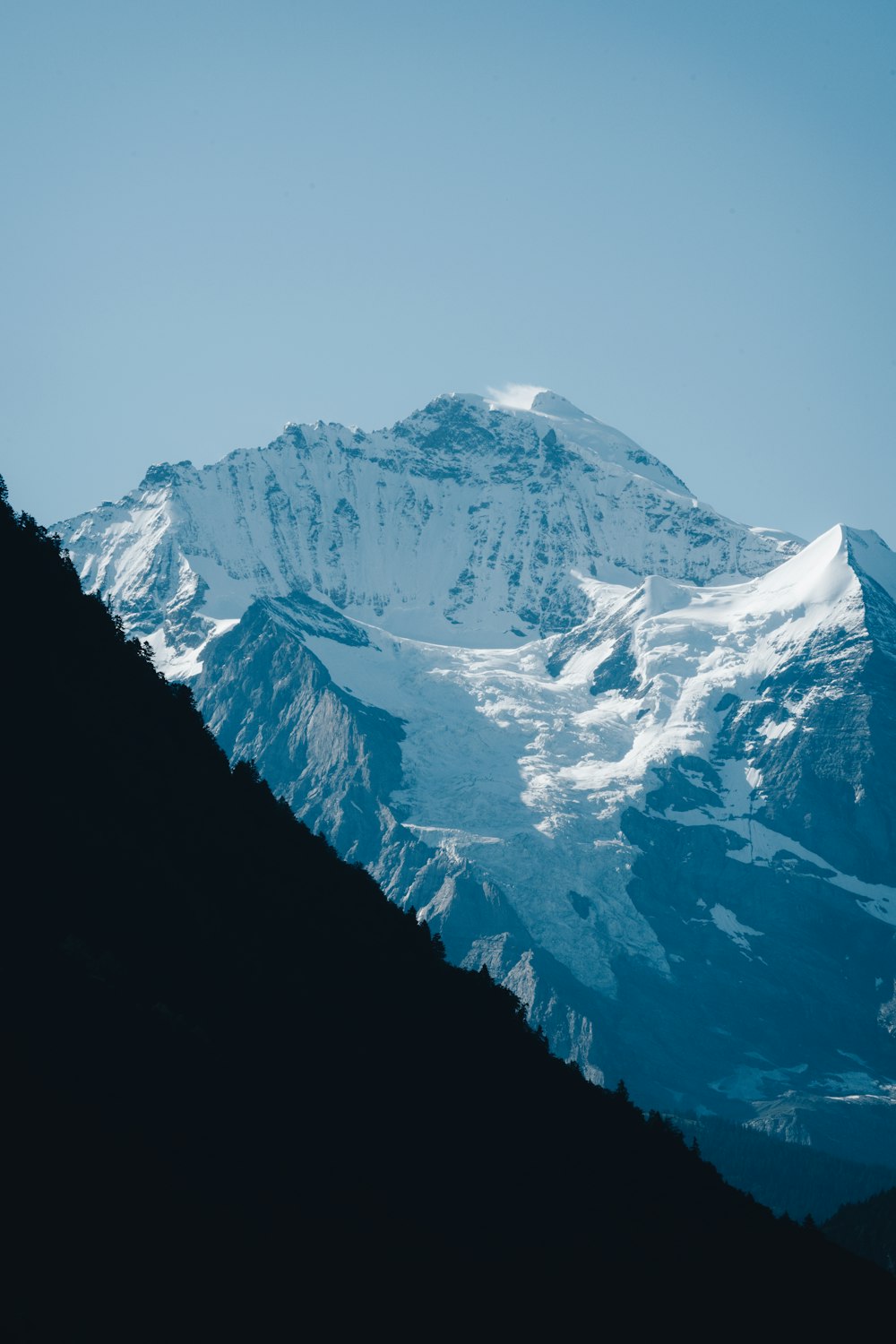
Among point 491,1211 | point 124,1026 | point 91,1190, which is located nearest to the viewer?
point 91,1190

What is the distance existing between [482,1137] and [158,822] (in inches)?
1038

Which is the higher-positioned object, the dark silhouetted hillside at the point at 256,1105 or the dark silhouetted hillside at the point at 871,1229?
the dark silhouetted hillside at the point at 871,1229

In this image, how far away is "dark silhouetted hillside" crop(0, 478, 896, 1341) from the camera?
193ft

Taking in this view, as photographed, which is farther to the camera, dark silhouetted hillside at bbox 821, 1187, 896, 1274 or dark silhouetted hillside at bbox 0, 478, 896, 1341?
dark silhouetted hillside at bbox 821, 1187, 896, 1274

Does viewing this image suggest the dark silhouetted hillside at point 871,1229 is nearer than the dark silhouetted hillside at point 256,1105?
No

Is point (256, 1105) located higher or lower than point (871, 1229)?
lower

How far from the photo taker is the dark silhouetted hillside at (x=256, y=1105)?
5894 centimetres

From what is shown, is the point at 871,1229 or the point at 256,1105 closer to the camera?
the point at 256,1105

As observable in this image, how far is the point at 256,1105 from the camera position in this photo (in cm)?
7612

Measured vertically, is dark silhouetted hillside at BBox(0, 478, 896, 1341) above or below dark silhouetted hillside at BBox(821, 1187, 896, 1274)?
below

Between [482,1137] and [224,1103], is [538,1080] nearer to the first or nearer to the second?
[482,1137]

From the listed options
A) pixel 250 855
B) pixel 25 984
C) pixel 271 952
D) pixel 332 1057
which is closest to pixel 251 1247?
pixel 25 984

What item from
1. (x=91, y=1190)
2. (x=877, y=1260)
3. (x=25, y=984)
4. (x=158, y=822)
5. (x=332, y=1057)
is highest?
(x=877, y=1260)

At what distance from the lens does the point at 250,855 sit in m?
110
